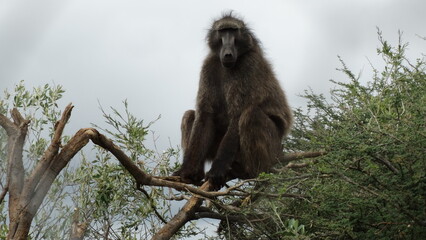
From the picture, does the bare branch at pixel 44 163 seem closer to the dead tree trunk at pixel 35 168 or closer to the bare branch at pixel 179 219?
the dead tree trunk at pixel 35 168

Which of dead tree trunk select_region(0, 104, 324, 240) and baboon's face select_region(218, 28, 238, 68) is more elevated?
baboon's face select_region(218, 28, 238, 68)

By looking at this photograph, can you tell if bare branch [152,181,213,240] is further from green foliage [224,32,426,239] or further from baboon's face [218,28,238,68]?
baboon's face [218,28,238,68]

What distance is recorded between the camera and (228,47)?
→ 722 centimetres

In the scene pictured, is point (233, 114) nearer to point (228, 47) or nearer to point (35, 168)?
point (228, 47)

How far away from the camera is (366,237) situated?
5820mm

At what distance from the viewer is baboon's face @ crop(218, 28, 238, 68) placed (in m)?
7.14

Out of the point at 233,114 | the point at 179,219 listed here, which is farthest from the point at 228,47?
the point at 179,219

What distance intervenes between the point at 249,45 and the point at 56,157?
3.00 metres

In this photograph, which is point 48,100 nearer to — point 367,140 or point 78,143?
point 78,143

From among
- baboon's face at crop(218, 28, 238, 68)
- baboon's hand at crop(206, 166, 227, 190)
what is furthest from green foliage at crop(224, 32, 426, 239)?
baboon's face at crop(218, 28, 238, 68)

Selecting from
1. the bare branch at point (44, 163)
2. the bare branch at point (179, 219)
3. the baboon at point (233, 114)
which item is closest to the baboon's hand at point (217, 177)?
the baboon at point (233, 114)

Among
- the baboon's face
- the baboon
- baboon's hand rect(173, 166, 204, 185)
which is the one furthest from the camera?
the baboon's face

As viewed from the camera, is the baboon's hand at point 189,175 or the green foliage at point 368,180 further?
the baboon's hand at point 189,175

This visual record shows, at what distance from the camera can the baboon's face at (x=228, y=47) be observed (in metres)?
7.14
